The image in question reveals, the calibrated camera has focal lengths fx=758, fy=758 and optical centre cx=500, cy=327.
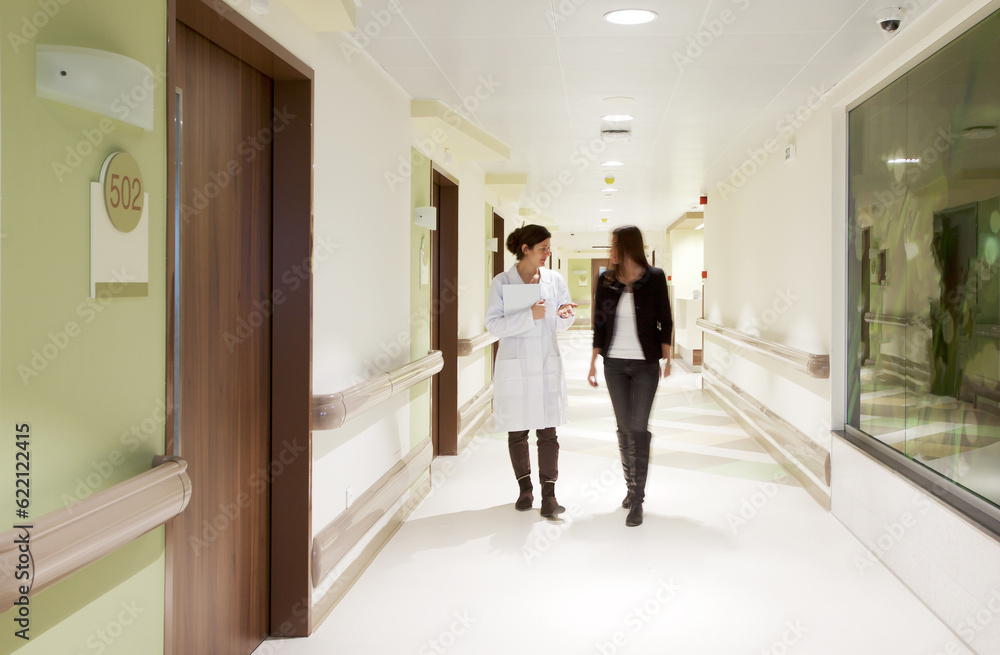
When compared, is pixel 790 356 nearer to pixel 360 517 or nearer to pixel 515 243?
pixel 515 243

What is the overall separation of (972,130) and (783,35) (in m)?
0.92

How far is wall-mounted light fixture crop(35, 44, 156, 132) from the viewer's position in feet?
4.72

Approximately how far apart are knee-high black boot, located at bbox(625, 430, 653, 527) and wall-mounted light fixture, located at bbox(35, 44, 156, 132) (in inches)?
124

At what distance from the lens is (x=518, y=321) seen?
423 cm

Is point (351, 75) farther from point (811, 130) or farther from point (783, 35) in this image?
point (811, 130)

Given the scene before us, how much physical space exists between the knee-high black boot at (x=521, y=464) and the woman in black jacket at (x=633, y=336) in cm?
57

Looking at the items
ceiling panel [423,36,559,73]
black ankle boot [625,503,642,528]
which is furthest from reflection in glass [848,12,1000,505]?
ceiling panel [423,36,559,73]

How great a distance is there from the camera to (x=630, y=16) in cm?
322

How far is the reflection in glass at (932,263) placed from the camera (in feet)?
9.38

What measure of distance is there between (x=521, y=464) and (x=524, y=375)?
22.9 inches

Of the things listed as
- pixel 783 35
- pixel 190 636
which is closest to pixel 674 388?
pixel 783 35

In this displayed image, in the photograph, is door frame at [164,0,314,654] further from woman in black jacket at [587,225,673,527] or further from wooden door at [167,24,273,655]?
woman in black jacket at [587,225,673,527]

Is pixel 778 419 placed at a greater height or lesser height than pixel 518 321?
lesser

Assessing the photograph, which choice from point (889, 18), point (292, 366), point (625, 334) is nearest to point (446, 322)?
point (625, 334)
